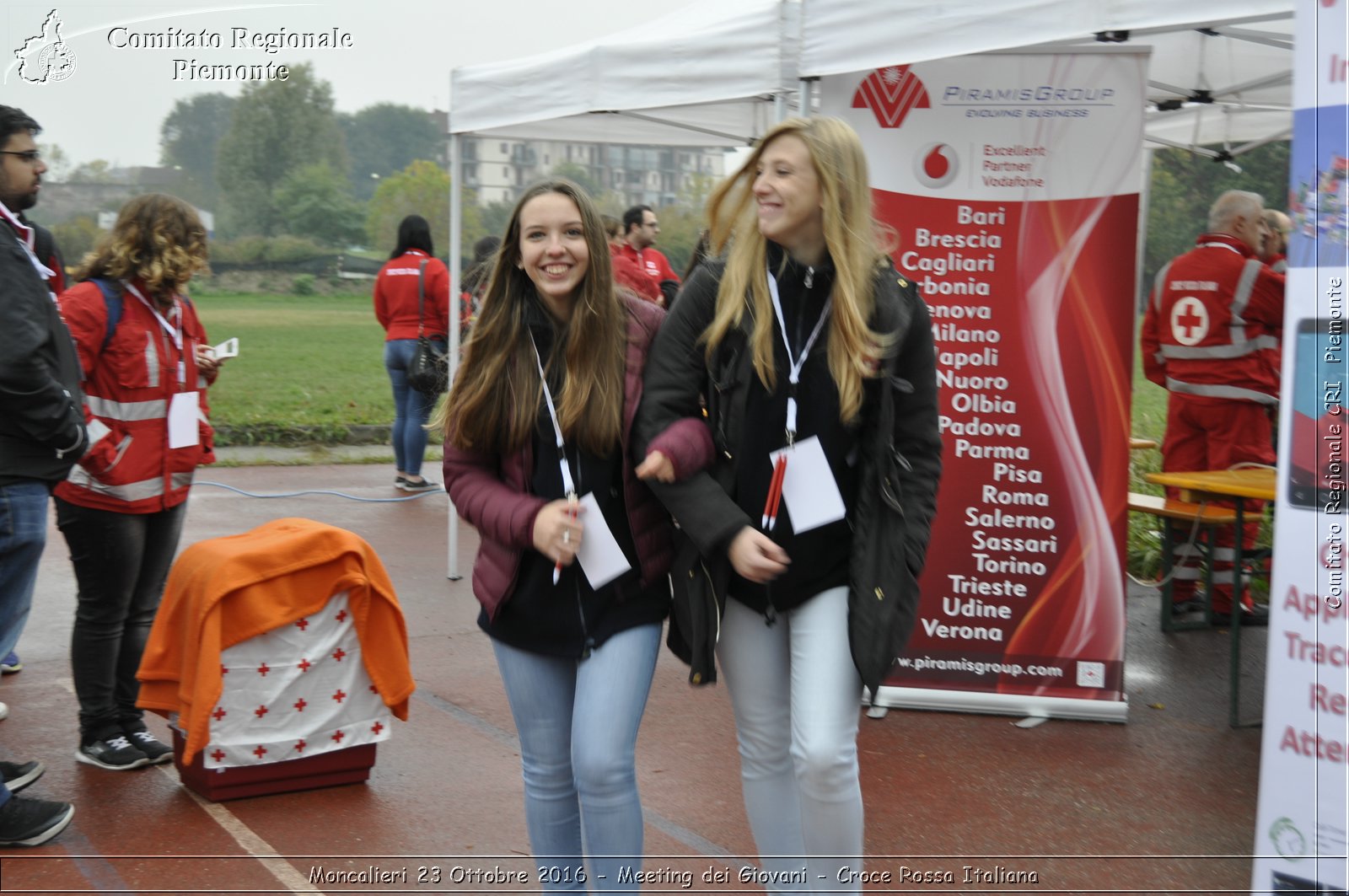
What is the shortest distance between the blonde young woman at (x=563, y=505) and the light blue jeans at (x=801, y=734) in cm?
23

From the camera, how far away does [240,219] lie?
35000 mm

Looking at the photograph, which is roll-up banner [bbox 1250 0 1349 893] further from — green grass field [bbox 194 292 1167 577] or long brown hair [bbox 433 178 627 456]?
green grass field [bbox 194 292 1167 577]

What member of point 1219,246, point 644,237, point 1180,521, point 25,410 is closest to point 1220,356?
point 1219,246

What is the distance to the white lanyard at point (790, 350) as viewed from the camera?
2.87m

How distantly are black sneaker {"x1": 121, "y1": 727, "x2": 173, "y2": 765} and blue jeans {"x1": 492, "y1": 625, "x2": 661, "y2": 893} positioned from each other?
2.07 meters

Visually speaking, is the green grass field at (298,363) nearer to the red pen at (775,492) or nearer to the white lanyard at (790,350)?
the white lanyard at (790,350)

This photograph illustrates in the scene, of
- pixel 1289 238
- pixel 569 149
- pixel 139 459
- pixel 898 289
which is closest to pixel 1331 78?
pixel 1289 238

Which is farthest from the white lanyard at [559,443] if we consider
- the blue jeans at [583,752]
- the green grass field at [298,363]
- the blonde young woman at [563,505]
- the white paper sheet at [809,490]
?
the green grass field at [298,363]

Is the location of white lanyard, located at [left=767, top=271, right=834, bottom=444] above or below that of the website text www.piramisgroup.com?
above

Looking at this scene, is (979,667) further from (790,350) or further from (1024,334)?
(790,350)

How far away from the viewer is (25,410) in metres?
3.68

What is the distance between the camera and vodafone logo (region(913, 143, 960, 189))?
16.5 ft

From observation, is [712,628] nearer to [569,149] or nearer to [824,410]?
[824,410]

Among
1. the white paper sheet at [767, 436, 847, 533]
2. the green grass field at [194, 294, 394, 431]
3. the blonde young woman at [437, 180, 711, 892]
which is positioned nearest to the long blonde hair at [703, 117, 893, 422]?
the white paper sheet at [767, 436, 847, 533]
